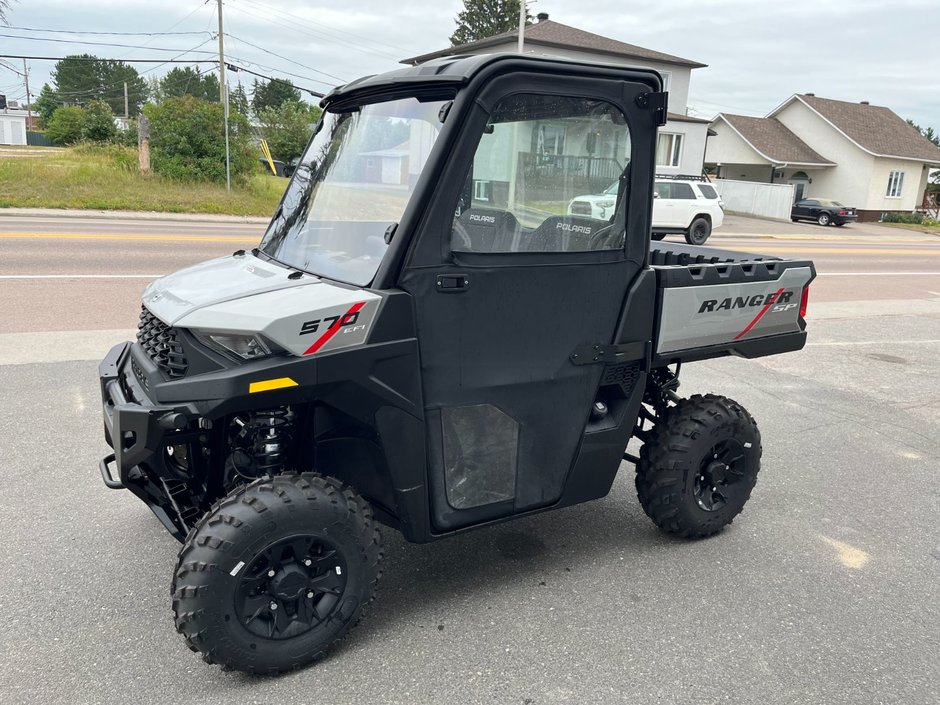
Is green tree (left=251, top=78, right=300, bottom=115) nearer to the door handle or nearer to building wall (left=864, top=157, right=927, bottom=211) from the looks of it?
building wall (left=864, top=157, right=927, bottom=211)

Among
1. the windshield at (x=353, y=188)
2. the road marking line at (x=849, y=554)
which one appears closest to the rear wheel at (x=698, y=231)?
the road marking line at (x=849, y=554)

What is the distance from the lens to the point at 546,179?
318 cm

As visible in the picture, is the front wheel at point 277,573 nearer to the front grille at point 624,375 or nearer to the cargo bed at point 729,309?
the front grille at point 624,375

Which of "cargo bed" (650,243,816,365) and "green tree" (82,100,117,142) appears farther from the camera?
"green tree" (82,100,117,142)

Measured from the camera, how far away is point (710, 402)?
3951 millimetres

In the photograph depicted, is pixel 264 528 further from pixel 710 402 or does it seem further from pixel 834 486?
pixel 834 486

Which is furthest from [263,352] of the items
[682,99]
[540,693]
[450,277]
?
[682,99]

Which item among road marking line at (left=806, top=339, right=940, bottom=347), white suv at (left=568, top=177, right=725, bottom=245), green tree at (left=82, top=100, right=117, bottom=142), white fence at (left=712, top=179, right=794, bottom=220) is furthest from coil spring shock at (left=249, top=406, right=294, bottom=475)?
white fence at (left=712, top=179, right=794, bottom=220)

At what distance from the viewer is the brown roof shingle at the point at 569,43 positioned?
34.4 meters

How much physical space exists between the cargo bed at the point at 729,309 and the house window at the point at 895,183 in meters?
47.9

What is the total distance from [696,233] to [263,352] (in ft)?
70.4

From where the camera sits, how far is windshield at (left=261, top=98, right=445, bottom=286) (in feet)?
9.84

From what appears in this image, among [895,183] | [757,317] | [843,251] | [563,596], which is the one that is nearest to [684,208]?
[843,251]

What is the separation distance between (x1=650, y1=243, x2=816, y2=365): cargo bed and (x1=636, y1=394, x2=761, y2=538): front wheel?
308 mm
